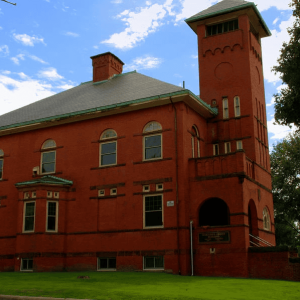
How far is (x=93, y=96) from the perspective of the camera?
95.7 ft

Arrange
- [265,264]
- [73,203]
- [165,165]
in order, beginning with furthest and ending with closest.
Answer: [73,203] < [165,165] < [265,264]

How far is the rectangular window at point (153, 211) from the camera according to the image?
76.5 feet

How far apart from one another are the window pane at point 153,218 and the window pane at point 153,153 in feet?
10.6

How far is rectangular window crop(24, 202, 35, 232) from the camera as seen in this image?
25.3m

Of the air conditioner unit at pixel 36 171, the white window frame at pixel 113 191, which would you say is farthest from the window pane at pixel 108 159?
the air conditioner unit at pixel 36 171

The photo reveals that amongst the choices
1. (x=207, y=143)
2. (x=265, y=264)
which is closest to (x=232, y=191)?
(x=265, y=264)

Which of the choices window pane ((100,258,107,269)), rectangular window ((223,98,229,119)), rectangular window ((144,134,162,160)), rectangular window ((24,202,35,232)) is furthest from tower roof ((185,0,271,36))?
window pane ((100,258,107,269))

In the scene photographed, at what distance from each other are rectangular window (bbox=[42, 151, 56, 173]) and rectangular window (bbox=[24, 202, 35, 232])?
280 cm

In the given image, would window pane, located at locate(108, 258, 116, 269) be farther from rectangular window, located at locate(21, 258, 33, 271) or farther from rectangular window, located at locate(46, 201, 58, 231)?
rectangular window, located at locate(21, 258, 33, 271)

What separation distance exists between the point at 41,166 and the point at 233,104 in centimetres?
1318

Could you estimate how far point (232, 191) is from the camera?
22078mm

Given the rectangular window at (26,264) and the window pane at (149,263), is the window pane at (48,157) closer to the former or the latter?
the rectangular window at (26,264)

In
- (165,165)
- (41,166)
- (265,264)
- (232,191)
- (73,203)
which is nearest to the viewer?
(265,264)

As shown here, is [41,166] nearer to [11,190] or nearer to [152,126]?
[11,190]
